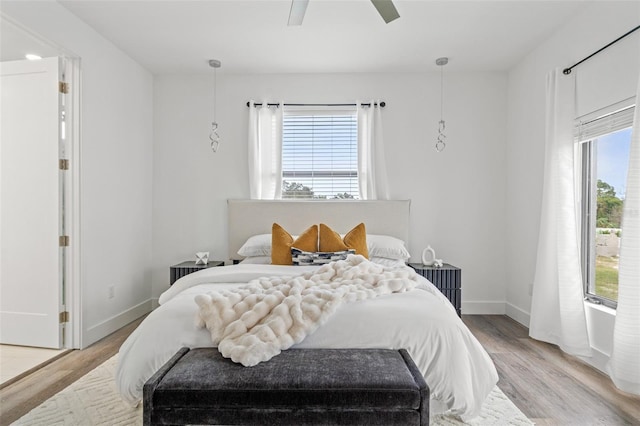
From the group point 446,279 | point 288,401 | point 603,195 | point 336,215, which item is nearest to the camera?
point 288,401

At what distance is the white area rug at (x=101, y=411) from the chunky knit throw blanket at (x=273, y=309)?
0.70 metres

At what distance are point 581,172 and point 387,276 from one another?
1905 mm

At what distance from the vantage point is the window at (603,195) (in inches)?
104

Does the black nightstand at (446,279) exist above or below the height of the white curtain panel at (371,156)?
below

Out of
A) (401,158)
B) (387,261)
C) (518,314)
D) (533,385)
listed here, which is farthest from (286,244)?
(518,314)

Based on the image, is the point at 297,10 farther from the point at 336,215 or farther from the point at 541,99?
the point at 541,99

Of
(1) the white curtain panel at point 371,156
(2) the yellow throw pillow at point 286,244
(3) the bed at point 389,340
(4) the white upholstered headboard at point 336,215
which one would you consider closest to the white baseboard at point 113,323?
(4) the white upholstered headboard at point 336,215

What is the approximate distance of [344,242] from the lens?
327 centimetres

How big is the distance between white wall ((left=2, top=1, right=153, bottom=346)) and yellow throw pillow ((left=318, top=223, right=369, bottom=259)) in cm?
196

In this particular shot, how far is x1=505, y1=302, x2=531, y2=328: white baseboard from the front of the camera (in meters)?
3.60

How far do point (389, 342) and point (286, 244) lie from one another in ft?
5.07

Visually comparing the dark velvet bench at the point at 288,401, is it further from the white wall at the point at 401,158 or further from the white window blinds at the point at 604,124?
the white wall at the point at 401,158

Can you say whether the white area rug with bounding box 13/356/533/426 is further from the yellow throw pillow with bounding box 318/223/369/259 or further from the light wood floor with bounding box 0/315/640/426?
the yellow throw pillow with bounding box 318/223/369/259

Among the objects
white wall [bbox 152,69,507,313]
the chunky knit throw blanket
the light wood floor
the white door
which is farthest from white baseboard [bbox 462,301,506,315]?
the white door
